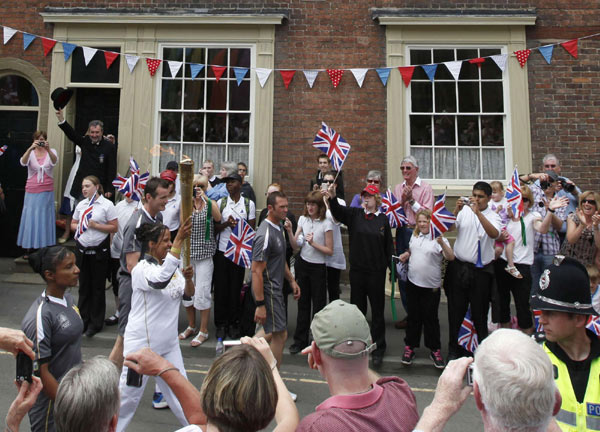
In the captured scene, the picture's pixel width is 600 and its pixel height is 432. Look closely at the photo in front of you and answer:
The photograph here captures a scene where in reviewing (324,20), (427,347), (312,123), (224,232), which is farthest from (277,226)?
(324,20)

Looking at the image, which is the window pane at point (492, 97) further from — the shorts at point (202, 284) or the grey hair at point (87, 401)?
the grey hair at point (87, 401)

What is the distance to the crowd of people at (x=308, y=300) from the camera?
1914mm

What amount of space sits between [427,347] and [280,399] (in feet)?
14.9

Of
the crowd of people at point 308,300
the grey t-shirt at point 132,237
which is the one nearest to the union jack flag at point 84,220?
the crowd of people at point 308,300

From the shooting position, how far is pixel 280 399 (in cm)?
221

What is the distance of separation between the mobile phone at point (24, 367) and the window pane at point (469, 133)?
28.9 ft

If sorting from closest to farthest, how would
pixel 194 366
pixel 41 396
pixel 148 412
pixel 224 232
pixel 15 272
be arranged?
pixel 41 396
pixel 148 412
pixel 194 366
pixel 224 232
pixel 15 272

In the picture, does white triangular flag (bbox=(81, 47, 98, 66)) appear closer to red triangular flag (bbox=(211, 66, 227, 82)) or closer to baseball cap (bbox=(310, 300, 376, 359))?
red triangular flag (bbox=(211, 66, 227, 82))

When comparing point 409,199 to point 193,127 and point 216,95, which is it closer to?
point 216,95

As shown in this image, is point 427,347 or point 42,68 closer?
point 427,347

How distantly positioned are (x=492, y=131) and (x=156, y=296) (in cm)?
791

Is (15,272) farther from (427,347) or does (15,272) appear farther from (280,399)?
(280,399)

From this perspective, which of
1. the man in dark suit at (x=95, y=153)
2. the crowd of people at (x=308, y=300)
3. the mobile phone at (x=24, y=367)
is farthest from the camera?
the man in dark suit at (x=95, y=153)

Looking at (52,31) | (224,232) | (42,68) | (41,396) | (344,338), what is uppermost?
(52,31)
